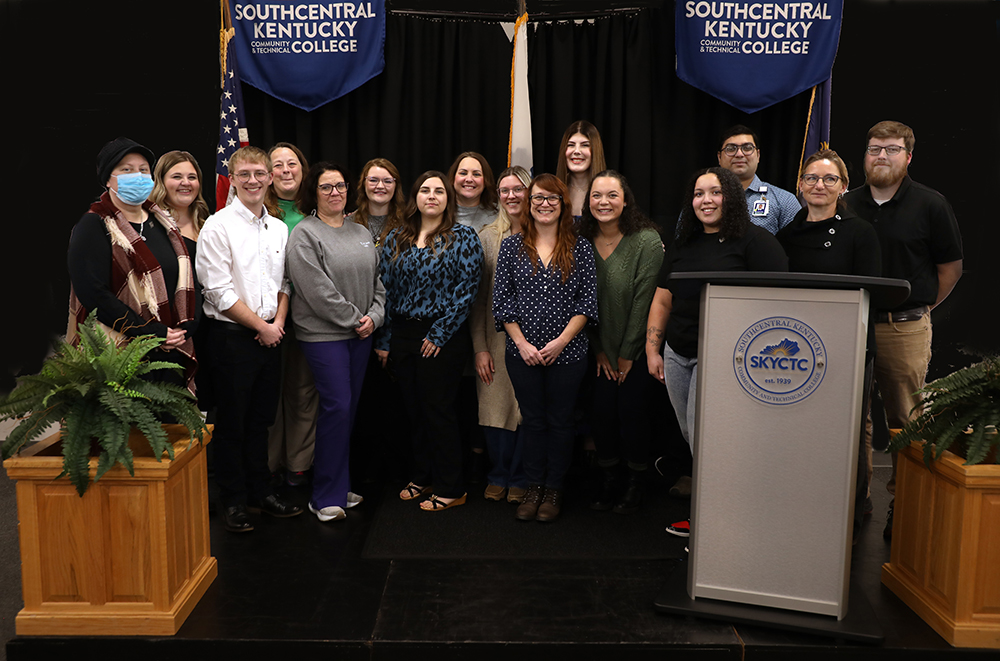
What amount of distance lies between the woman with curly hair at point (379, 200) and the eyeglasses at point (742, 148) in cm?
163

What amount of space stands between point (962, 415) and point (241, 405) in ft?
8.85

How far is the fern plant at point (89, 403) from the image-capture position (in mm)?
2139

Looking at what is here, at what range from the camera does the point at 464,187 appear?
3506mm

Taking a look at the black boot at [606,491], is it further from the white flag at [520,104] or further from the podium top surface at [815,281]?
A: the white flag at [520,104]

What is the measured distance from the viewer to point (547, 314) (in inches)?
125

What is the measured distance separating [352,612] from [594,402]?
149 centimetres

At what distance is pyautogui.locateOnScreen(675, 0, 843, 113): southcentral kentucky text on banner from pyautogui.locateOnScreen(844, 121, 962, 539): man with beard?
906 millimetres

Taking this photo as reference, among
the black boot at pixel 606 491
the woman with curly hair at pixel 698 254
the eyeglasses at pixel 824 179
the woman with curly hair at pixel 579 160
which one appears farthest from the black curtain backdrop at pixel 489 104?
the black boot at pixel 606 491

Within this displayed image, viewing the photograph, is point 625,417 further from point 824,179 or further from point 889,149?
point 889,149

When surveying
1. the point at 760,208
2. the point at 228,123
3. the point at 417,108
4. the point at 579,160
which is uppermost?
the point at 417,108

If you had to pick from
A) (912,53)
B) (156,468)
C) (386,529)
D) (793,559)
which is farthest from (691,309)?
(912,53)

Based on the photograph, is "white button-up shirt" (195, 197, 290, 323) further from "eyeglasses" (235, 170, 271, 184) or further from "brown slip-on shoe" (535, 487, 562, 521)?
"brown slip-on shoe" (535, 487, 562, 521)

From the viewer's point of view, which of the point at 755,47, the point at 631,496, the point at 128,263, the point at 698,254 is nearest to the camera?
the point at 128,263

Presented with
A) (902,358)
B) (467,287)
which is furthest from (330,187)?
(902,358)
